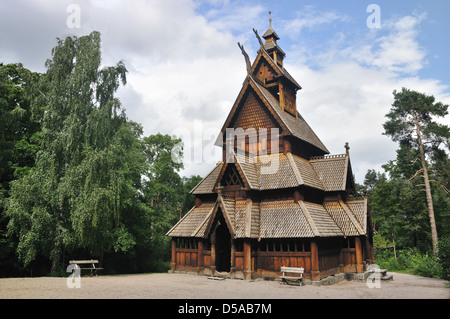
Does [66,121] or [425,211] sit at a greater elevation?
[66,121]

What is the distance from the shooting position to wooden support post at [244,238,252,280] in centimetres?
1792

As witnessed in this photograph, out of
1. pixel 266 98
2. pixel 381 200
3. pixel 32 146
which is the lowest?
pixel 381 200

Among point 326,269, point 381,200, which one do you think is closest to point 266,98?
point 326,269

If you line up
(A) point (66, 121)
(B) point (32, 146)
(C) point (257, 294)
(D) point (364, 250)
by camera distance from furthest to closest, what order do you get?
(B) point (32, 146), (A) point (66, 121), (D) point (364, 250), (C) point (257, 294)

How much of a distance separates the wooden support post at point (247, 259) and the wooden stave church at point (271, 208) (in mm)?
54

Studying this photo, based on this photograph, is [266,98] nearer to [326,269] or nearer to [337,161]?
[337,161]

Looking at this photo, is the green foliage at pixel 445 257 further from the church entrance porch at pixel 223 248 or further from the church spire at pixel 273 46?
the church spire at pixel 273 46

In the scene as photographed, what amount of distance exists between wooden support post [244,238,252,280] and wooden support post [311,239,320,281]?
346cm

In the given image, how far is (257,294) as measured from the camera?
13.4m

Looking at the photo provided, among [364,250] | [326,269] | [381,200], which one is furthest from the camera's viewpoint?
[381,200]

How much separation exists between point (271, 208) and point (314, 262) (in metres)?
4.32

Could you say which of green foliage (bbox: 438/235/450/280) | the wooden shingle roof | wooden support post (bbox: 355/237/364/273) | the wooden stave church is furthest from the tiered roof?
green foliage (bbox: 438/235/450/280)

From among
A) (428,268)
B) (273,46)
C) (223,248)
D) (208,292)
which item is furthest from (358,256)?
(273,46)

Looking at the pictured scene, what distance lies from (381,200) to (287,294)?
4035 centimetres
